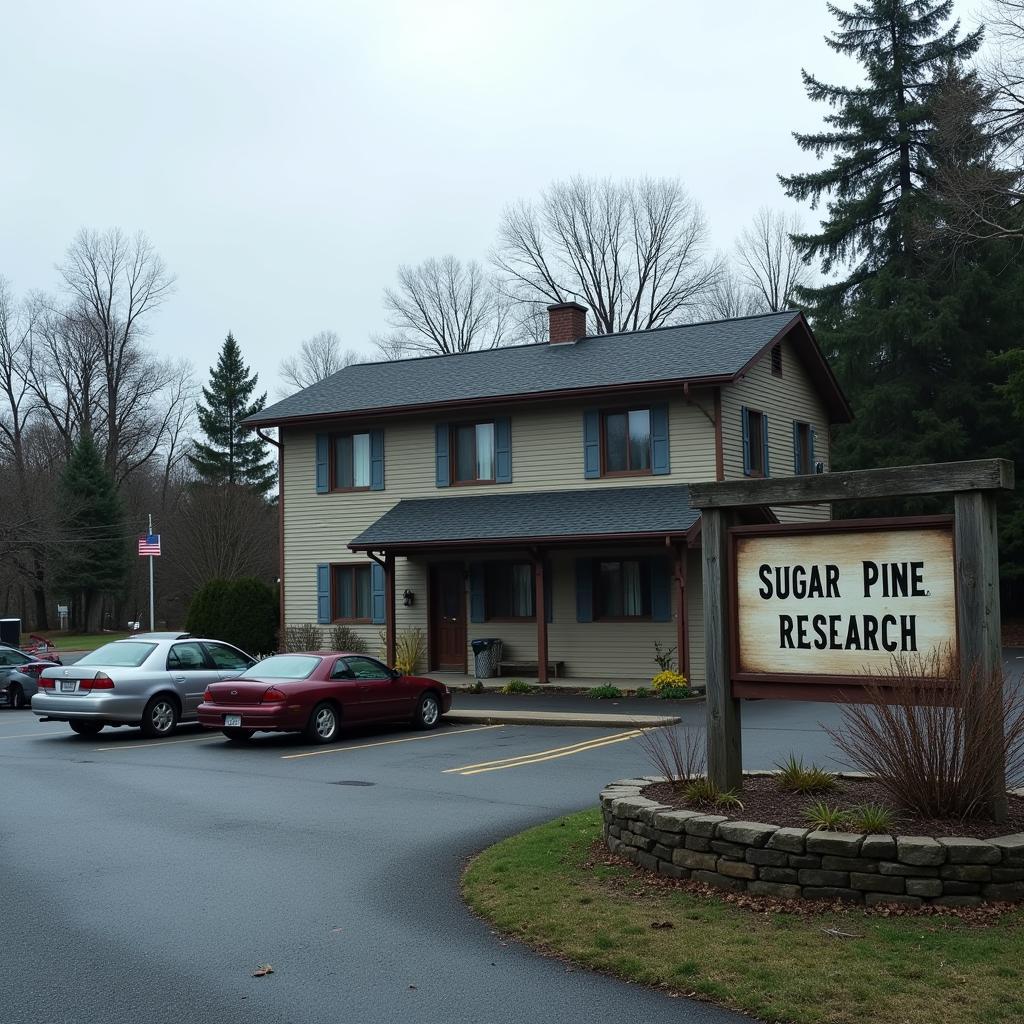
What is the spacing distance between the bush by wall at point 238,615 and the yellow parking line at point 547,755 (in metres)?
16.0

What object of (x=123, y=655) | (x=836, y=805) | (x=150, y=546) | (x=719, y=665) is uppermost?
(x=150, y=546)

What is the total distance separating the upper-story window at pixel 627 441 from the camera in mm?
26562

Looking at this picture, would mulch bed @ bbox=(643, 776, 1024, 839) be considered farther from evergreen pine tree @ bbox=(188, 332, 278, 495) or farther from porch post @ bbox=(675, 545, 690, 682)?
evergreen pine tree @ bbox=(188, 332, 278, 495)

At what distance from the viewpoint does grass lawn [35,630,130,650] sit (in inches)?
2015

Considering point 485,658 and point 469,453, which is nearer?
point 485,658

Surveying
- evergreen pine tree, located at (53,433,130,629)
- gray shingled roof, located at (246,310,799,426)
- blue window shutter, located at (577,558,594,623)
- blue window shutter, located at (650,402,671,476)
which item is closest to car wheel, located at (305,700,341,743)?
blue window shutter, located at (577,558,594,623)

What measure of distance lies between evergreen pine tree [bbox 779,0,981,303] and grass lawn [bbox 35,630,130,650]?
3319 cm

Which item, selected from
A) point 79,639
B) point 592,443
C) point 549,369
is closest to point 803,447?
point 592,443

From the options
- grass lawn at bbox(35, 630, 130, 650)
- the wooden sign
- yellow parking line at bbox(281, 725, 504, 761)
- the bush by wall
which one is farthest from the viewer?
grass lawn at bbox(35, 630, 130, 650)

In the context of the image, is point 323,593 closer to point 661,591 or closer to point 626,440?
point 626,440

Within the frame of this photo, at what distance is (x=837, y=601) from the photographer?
8391 mm

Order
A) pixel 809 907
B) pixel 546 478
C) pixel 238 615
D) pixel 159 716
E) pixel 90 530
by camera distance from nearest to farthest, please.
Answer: pixel 809 907, pixel 159 716, pixel 546 478, pixel 238 615, pixel 90 530

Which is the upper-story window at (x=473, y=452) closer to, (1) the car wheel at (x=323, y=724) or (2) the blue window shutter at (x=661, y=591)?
(2) the blue window shutter at (x=661, y=591)

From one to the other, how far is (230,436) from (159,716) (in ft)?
176
